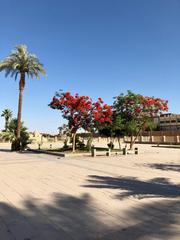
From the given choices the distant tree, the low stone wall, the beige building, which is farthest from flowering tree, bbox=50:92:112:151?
the beige building

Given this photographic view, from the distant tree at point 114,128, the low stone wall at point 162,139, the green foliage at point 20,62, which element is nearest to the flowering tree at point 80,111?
the distant tree at point 114,128

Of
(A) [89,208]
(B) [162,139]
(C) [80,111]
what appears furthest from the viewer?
(B) [162,139]

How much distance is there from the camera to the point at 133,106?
969 inches

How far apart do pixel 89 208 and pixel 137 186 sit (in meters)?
3.20

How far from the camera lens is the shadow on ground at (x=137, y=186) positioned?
7.99 metres

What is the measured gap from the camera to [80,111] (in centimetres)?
2105

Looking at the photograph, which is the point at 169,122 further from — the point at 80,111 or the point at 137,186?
the point at 137,186

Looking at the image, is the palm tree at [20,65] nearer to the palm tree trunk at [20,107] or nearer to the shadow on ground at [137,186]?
the palm tree trunk at [20,107]

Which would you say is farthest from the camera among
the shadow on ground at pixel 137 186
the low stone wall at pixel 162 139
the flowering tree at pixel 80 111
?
the low stone wall at pixel 162 139

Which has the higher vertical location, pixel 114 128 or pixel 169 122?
pixel 169 122

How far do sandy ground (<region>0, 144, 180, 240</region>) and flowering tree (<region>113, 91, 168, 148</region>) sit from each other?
14.3 metres

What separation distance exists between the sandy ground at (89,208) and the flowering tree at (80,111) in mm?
10727

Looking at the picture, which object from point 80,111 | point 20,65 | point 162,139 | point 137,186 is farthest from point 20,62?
point 162,139

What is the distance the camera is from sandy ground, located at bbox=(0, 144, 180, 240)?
15.9 ft
